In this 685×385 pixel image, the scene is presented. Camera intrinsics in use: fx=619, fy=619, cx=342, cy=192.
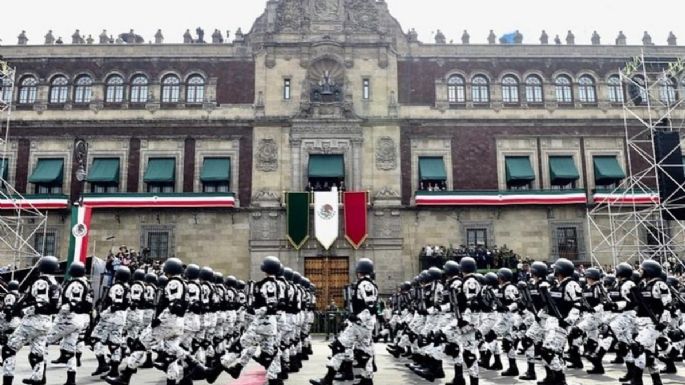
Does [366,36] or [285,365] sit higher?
[366,36]

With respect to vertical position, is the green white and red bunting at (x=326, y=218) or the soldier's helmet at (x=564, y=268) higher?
the green white and red bunting at (x=326, y=218)

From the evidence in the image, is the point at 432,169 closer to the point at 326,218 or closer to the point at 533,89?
the point at 326,218

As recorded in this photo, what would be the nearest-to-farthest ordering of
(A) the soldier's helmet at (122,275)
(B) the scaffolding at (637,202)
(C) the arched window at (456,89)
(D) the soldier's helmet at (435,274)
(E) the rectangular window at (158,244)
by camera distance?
(A) the soldier's helmet at (122,275) < (D) the soldier's helmet at (435,274) < (B) the scaffolding at (637,202) < (E) the rectangular window at (158,244) < (C) the arched window at (456,89)

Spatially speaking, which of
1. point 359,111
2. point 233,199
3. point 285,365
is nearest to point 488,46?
point 359,111

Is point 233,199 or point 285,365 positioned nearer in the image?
point 285,365

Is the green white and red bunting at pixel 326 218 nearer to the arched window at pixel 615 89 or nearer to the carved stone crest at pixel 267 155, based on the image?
the carved stone crest at pixel 267 155

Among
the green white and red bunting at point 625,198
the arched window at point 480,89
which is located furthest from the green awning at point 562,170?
the arched window at point 480,89

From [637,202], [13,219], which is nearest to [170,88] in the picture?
[13,219]

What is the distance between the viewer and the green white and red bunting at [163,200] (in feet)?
106

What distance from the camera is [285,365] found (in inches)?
551

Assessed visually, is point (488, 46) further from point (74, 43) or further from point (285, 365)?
point (285, 365)

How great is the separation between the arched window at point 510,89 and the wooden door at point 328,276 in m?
13.1

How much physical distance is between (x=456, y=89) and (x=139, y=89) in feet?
59.0

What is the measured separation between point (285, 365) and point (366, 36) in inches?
960
